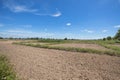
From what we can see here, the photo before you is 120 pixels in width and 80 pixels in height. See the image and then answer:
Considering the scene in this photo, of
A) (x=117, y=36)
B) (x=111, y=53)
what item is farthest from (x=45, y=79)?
(x=117, y=36)

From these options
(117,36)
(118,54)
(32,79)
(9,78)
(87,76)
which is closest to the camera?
(9,78)

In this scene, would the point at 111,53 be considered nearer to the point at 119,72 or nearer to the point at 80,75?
the point at 119,72

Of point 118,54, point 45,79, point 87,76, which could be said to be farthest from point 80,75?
point 118,54

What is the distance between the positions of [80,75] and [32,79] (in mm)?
2378

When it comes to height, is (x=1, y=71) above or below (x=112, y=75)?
above

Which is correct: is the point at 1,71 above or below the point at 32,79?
above

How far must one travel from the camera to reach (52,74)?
21.4ft

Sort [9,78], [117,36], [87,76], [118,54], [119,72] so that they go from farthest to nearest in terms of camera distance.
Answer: [117,36] < [118,54] < [119,72] < [87,76] < [9,78]

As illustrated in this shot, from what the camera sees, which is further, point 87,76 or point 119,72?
point 119,72

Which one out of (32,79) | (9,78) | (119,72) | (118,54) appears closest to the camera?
(9,78)

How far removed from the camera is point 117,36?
2435 inches

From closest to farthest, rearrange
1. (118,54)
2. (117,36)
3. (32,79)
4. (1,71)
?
(1,71)
(32,79)
(118,54)
(117,36)

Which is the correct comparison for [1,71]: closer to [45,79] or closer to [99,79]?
[45,79]

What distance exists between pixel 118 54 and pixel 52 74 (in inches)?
331
